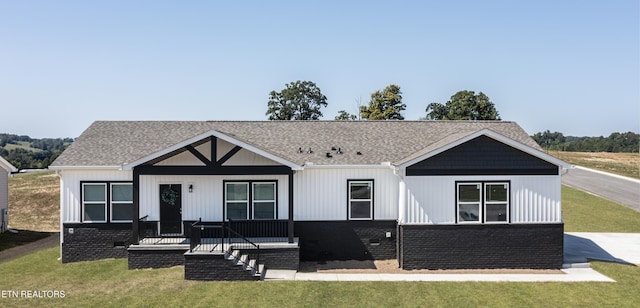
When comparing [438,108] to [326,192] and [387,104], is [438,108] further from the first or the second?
[326,192]

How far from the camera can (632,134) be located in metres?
117

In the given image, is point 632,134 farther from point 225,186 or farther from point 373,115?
point 225,186

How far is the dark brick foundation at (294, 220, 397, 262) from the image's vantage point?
628 inches

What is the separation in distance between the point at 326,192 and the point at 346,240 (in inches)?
79.4

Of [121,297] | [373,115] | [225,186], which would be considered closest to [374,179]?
[225,186]

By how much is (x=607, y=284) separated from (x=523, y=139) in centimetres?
695

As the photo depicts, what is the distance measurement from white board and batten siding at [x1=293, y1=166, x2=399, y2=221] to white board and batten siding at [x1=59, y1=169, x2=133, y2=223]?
723 cm

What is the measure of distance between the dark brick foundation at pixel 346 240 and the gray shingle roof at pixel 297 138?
2.42 m

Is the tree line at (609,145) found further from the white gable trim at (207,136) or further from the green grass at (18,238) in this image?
the green grass at (18,238)

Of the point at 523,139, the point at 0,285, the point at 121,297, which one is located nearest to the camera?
the point at 121,297

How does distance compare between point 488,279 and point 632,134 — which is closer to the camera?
point 488,279

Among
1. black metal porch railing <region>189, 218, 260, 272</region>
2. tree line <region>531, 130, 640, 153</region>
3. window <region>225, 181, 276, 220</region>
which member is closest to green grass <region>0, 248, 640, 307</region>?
black metal porch railing <region>189, 218, 260, 272</region>

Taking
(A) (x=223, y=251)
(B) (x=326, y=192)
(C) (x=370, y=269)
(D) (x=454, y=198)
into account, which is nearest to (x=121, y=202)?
(A) (x=223, y=251)

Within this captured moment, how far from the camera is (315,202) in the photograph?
1597cm
